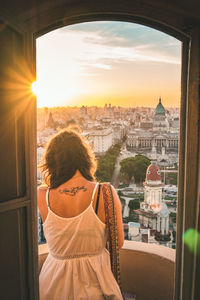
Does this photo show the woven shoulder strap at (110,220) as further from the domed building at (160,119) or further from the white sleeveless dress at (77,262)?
the domed building at (160,119)

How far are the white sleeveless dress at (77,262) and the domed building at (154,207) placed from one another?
66 cm

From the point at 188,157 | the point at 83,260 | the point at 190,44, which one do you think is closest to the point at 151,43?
the point at 190,44

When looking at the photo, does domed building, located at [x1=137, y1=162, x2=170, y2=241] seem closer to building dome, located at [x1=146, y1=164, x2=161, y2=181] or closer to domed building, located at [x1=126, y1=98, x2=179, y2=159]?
building dome, located at [x1=146, y1=164, x2=161, y2=181]

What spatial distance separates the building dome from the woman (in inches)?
22.7

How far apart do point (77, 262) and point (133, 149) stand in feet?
2.89

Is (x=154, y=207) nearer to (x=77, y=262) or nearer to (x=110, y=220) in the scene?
(x=110, y=220)

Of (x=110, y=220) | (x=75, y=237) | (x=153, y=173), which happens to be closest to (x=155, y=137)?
(x=153, y=173)

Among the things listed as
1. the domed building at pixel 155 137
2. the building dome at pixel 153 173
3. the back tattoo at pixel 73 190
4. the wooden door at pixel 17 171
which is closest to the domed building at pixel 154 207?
the building dome at pixel 153 173

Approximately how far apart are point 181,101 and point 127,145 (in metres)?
0.62

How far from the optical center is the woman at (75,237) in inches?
62.7

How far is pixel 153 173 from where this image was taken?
7.08ft

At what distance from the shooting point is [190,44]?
1451 millimetres

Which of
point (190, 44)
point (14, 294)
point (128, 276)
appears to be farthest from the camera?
point (128, 276)

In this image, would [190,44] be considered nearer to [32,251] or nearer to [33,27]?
[33,27]
